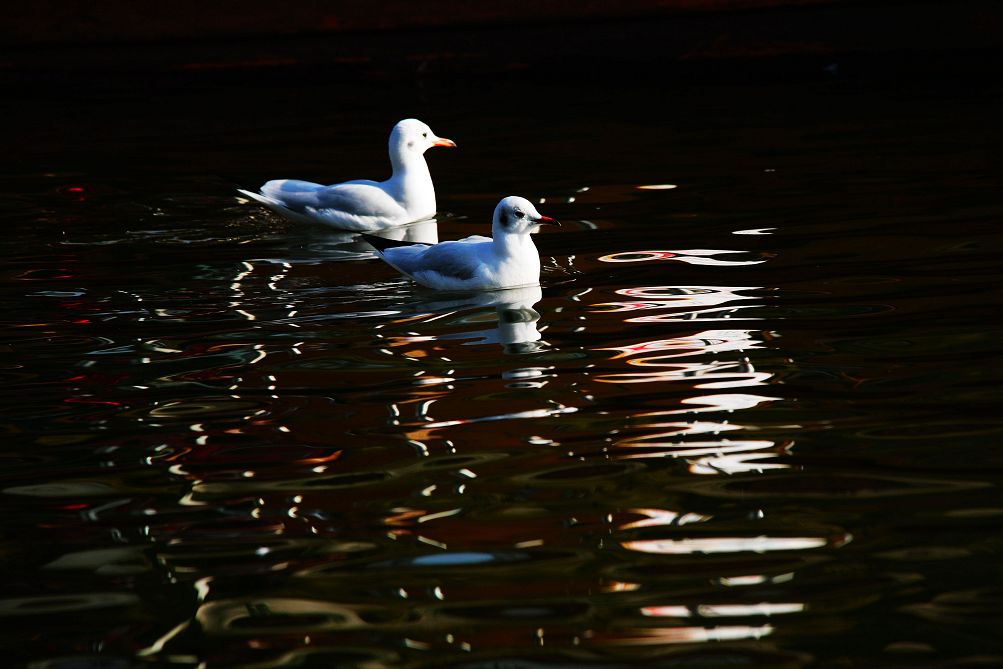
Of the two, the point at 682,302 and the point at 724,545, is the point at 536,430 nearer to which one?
the point at 724,545

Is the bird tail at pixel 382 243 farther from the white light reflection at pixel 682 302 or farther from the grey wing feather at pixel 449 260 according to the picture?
the white light reflection at pixel 682 302

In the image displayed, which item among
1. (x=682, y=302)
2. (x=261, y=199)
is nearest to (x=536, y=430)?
(x=682, y=302)

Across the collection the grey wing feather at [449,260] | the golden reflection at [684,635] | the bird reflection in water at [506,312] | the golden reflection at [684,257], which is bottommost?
the golden reflection at [684,635]

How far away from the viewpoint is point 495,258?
7.10 m

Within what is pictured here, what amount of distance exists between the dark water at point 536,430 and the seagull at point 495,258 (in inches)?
4.8

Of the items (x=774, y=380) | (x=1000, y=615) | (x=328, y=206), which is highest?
(x=328, y=206)

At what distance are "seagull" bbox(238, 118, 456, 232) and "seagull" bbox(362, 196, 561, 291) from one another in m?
1.67

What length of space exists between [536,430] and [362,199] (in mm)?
4167

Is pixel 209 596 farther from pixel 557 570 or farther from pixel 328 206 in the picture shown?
pixel 328 206

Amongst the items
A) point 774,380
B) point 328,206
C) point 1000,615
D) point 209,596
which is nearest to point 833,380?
point 774,380

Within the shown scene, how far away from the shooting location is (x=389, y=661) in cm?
347

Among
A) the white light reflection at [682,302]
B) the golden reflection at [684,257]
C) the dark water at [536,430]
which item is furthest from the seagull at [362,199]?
the white light reflection at [682,302]

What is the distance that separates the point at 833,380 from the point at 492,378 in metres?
1.34

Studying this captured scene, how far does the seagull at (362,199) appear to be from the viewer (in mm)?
8797
